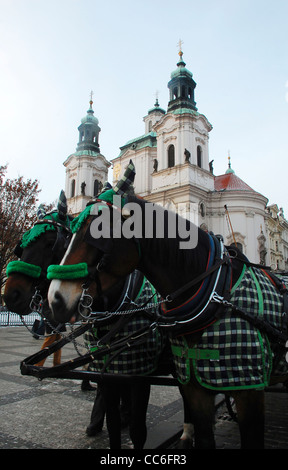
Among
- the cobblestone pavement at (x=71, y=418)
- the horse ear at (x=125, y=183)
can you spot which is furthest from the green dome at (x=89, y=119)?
the horse ear at (x=125, y=183)

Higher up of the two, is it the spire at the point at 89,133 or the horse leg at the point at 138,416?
the spire at the point at 89,133

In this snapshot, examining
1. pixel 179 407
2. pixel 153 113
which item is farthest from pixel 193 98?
pixel 179 407

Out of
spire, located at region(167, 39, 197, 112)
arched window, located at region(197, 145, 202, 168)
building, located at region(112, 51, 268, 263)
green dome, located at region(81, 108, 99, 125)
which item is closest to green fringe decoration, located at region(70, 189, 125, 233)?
building, located at region(112, 51, 268, 263)

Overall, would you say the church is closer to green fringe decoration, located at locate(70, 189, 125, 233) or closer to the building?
Result: the building

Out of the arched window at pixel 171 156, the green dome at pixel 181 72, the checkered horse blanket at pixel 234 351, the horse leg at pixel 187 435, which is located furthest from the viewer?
the green dome at pixel 181 72

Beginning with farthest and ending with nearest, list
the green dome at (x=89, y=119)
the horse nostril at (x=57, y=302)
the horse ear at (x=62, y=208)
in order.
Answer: the green dome at (x=89, y=119) → the horse ear at (x=62, y=208) → the horse nostril at (x=57, y=302)

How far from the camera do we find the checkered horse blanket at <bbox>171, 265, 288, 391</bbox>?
1958 mm

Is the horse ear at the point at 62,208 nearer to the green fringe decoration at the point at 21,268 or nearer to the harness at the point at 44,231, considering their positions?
the harness at the point at 44,231

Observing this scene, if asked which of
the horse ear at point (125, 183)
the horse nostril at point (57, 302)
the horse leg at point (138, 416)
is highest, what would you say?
the horse ear at point (125, 183)

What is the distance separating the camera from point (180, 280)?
2.19m

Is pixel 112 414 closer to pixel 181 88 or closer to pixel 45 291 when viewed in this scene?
pixel 45 291

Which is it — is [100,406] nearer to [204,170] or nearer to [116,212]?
[116,212]
